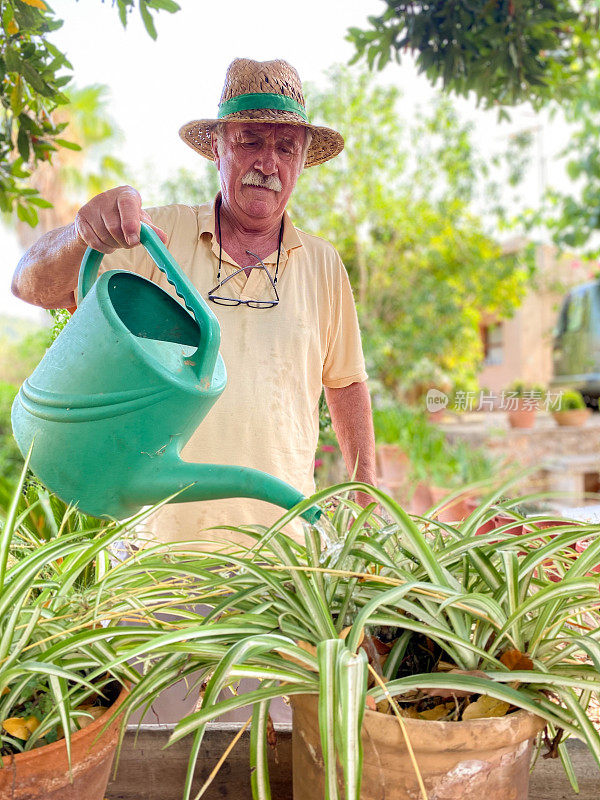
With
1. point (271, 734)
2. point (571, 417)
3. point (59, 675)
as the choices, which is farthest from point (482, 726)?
point (571, 417)

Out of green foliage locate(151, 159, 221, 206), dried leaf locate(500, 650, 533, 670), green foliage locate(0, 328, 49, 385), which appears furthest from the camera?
green foliage locate(0, 328, 49, 385)

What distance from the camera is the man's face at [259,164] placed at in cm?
148

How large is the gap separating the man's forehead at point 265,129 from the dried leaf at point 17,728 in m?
1.21

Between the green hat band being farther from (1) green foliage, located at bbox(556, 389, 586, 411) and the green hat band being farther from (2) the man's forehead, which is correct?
(1) green foliage, located at bbox(556, 389, 586, 411)

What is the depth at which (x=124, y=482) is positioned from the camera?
2.52 feet

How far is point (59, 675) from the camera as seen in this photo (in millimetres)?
653

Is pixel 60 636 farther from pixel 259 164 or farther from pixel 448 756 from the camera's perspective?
pixel 259 164

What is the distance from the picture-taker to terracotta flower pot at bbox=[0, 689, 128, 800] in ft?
2.09

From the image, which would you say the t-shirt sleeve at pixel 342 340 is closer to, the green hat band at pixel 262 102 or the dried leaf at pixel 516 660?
the green hat band at pixel 262 102

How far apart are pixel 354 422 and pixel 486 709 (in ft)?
3.49

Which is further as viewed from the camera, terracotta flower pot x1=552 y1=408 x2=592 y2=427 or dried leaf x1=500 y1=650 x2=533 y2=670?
terracotta flower pot x1=552 y1=408 x2=592 y2=427

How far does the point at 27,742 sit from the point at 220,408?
2.96 feet

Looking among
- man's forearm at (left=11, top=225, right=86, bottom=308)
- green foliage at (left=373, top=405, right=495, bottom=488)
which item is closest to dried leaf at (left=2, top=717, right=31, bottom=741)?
man's forearm at (left=11, top=225, right=86, bottom=308)

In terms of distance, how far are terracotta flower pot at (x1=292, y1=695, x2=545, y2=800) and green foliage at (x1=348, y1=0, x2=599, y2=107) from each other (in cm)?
196
